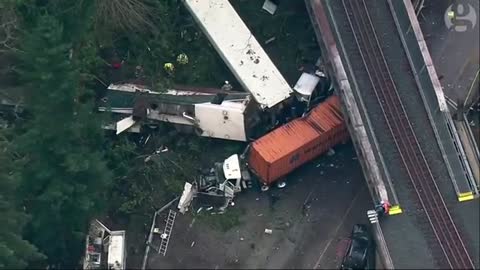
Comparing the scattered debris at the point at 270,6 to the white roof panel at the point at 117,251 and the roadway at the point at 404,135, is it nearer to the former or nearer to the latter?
the roadway at the point at 404,135

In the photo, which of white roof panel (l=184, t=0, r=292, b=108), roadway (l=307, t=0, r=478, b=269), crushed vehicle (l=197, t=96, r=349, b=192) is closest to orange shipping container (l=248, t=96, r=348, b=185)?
crushed vehicle (l=197, t=96, r=349, b=192)

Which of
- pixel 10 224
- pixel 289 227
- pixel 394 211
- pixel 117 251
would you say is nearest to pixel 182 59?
pixel 289 227

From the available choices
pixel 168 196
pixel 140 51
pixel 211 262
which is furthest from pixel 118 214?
→ pixel 140 51

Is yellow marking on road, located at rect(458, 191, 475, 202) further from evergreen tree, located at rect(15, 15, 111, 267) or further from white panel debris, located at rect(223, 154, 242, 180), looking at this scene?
evergreen tree, located at rect(15, 15, 111, 267)

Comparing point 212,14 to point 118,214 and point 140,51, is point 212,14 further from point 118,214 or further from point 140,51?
point 118,214

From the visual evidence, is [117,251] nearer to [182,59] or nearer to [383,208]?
[182,59]

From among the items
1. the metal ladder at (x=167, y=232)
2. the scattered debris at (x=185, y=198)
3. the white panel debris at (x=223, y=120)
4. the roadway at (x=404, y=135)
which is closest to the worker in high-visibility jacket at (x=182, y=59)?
the white panel debris at (x=223, y=120)
